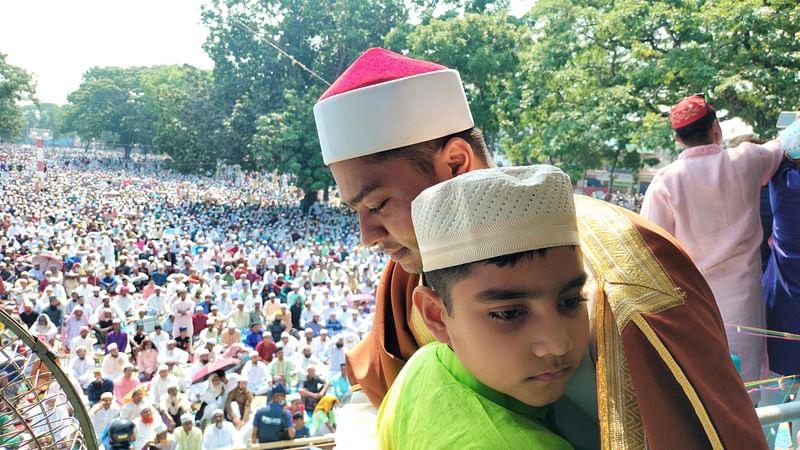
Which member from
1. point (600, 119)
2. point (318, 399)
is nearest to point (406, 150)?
point (318, 399)

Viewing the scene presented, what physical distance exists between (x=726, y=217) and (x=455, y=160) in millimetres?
1103

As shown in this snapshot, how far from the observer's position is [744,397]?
2.48ft

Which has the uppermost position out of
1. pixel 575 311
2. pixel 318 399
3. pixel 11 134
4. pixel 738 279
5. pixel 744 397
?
pixel 11 134

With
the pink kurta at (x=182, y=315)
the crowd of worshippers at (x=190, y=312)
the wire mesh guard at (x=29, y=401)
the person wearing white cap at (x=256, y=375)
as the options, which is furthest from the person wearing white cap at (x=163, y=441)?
the wire mesh guard at (x=29, y=401)

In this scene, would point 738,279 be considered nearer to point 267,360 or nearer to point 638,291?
point 638,291

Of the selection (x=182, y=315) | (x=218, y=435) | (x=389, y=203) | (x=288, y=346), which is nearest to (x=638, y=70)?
(x=288, y=346)

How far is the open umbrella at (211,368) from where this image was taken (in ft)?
20.4

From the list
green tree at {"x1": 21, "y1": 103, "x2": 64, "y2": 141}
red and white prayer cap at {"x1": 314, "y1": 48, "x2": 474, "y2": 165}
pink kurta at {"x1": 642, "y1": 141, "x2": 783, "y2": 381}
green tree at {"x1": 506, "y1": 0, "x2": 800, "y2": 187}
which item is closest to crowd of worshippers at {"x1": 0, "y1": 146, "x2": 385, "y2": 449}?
red and white prayer cap at {"x1": 314, "y1": 48, "x2": 474, "y2": 165}

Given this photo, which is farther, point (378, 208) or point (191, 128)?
point (191, 128)

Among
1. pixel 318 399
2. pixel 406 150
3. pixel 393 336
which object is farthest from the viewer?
pixel 318 399

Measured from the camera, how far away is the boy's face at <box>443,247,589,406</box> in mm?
741

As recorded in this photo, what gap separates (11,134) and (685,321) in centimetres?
2656

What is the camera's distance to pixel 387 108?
4.39ft

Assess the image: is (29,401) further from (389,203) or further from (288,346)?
(288,346)
